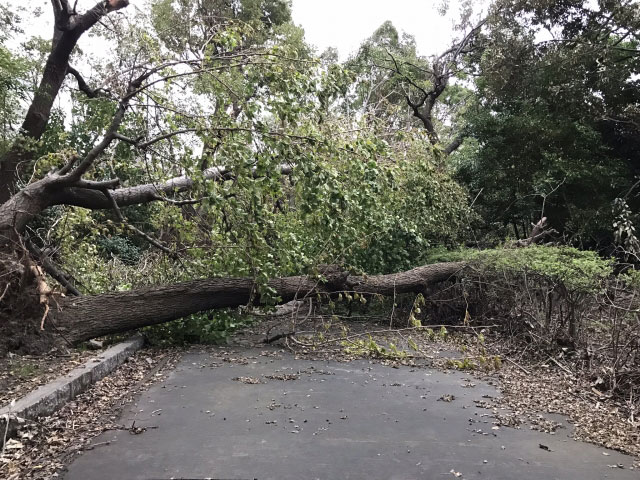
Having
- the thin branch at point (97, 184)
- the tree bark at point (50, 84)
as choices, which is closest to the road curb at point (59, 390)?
the thin branch at point (97, 184)

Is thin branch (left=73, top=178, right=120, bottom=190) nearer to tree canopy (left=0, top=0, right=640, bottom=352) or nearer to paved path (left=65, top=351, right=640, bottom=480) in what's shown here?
tree canopy (left=0, top=0, right=640, bottom=352)

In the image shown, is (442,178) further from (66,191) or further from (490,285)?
(66,191)

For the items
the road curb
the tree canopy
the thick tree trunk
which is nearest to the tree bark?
the tree canopy

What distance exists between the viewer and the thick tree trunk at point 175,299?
6.48 m

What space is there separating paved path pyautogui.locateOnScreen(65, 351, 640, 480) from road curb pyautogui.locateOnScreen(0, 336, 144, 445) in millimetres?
603

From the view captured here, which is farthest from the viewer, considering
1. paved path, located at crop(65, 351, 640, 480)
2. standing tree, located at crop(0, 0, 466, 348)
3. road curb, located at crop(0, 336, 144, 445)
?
standing tree, located at crop(0, 0, 466, 348)

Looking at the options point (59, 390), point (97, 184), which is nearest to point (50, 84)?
point (97, 184)

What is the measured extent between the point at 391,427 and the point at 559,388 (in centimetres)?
236

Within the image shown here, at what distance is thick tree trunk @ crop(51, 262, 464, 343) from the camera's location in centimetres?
648

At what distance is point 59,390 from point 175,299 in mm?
2988

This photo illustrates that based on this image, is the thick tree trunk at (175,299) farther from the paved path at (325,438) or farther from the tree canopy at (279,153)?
the paved path at (325,438)

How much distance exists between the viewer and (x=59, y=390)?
445 cm

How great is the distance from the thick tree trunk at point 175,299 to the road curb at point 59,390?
48 cm

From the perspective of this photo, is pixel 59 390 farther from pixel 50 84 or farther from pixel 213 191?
pixel 50 84
